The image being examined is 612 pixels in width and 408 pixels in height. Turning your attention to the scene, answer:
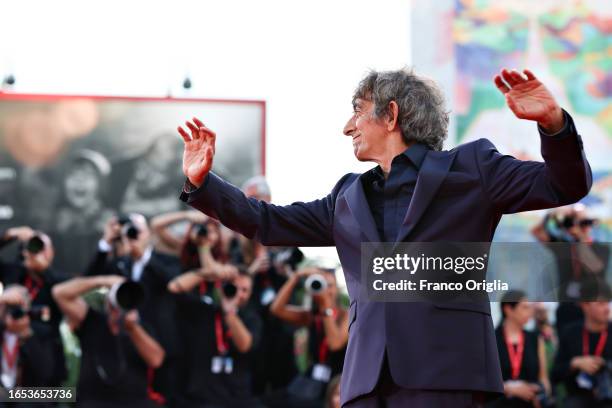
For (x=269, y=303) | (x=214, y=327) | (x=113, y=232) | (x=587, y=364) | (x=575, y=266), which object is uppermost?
(x=113, y=232)

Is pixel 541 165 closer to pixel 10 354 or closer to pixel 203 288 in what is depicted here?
pixel 203 288

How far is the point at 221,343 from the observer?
5207mm

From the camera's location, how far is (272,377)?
5215 millimetres

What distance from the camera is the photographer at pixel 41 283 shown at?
508 centimetres

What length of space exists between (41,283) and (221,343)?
1081 mm

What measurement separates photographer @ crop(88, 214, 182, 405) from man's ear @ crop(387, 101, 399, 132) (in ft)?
10.4

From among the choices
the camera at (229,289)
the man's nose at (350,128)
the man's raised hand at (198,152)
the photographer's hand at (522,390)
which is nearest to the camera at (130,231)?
the camera at (229,289)

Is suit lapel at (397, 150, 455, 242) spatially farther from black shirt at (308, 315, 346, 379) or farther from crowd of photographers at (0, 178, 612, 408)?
black shirt at (308, 315, 346, 379)

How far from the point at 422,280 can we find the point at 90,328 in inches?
138

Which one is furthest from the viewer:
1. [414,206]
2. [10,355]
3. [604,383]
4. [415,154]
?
[604,383]

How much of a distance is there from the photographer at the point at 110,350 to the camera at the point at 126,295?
2cm

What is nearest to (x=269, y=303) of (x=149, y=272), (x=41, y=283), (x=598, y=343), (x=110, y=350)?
(x=149, y=272)

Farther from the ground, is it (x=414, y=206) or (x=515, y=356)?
(x=414, y=206)

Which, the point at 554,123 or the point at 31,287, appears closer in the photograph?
the point at 554,123
